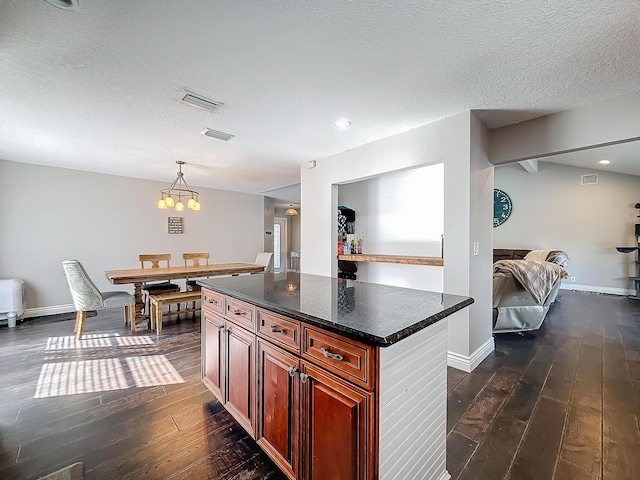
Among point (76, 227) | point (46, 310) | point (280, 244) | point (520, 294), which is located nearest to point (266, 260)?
point (76, 227)

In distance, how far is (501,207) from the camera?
23.8ft

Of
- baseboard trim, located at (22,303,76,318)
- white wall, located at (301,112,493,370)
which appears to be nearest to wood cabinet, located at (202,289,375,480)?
white wall, located at (301,112,493,370)

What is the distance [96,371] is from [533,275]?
4674mm

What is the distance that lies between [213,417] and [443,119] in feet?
10.2

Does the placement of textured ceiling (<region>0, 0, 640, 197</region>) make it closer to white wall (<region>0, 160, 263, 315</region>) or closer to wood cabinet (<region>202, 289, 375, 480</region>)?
wood cabinet (<region>202, 289, 375, 480</region>)

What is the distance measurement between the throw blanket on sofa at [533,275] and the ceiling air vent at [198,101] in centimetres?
357

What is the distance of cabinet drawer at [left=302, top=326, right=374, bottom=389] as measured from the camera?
987mm

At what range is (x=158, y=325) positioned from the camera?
3467mm

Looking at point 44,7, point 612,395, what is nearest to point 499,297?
point 612,395

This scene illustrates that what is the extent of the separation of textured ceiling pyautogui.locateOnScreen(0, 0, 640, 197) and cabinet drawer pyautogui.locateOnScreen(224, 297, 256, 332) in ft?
4.98

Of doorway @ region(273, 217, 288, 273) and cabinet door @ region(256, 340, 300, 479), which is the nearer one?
cabinet door @ region(256, 340, 300, 479)

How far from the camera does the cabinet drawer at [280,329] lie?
128cm

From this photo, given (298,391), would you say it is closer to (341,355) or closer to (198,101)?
(341,355)

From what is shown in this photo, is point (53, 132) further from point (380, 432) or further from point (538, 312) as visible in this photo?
point (538, 312)
